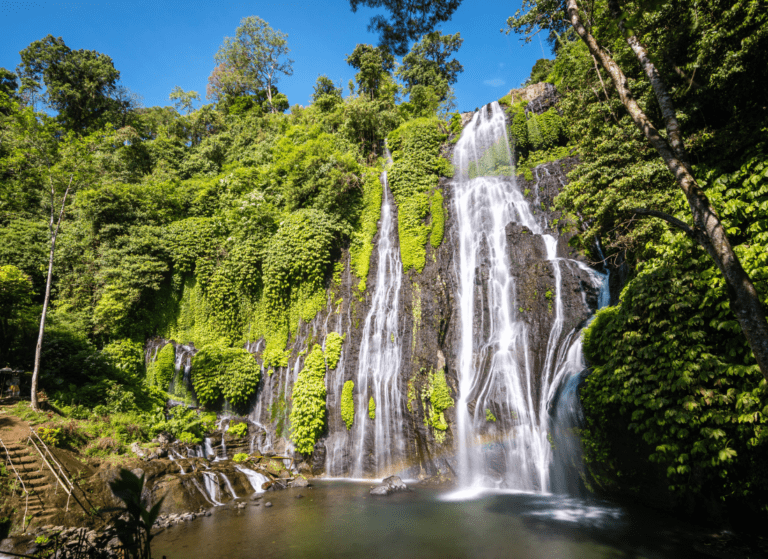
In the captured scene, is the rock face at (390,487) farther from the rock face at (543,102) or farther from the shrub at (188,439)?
the rock face at (543,102)

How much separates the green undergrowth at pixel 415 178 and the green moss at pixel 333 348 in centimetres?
408

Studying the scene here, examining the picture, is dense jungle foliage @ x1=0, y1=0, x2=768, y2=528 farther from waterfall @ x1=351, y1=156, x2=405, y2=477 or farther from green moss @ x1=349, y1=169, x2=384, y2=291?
waterfall @ x1=351, y1=156, x2=405, y2=477

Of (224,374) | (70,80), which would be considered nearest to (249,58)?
(70,80)

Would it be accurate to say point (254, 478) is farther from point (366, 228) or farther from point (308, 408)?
point (366, 228)

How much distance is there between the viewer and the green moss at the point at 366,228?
→ 1555 cm

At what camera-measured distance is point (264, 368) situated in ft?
50.6

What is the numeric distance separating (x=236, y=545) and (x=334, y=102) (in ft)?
88.4

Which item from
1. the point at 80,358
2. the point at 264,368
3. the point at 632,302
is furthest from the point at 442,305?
the point at 80,358

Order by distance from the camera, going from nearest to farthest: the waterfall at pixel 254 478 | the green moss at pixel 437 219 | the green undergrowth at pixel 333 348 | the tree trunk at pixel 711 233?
the tree trunk at pixel 711 233 < the waterfall at pixel 254 478 < the green undergrowth at pixel 333 348 < the green moss at pixel 437 219

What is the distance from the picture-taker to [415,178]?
17.3m

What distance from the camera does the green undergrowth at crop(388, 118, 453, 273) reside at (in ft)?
49.2

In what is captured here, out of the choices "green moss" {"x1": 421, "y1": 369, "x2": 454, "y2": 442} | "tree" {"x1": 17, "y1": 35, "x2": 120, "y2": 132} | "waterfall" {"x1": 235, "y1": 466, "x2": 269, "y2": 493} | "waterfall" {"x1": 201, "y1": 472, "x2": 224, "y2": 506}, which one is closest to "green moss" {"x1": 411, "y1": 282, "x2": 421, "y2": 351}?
"green moss" {"x1": 421, "y1": 369, "x2": 454, "y2": 442}

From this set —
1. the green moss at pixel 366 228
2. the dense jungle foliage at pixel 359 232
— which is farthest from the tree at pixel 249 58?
the green moss at pixel 366 228

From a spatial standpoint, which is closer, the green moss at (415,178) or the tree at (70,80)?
the green moss at (415,178)
